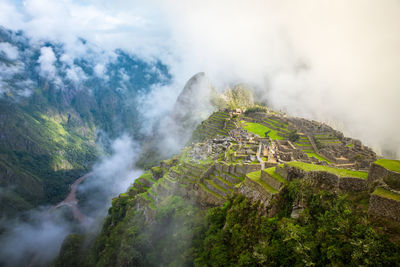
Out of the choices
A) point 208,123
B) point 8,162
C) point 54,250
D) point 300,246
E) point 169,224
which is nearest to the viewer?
point 300,246

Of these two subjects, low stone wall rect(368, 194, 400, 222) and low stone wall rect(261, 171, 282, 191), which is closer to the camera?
low stone wall rect(368, 194, 400, 222)

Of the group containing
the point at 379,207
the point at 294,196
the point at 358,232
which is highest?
the point at 294,196

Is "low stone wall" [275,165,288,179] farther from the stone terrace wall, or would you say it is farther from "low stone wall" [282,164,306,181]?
the stone terrace wall

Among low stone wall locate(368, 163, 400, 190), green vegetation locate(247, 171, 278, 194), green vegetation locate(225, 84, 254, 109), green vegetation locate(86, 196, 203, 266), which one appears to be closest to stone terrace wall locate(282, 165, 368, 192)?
low stone wall locate(368, 163, 400, 190)

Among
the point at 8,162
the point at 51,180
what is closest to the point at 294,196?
the point at 51,180

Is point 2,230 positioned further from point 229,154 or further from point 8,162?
point 229,154

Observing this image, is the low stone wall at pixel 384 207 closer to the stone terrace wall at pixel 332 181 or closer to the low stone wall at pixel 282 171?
the stone terrace wall at pixel 332 181

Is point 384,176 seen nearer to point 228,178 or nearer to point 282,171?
point 282,171

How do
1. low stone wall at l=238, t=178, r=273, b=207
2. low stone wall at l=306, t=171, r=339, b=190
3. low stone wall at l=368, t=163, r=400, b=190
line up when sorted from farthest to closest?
low stone wall at l=238, t=178, r=273, b=207
low stone wall at l=306, t=171, r=339, b=190
low stone wall at l=368, t=163, r=400, b=190

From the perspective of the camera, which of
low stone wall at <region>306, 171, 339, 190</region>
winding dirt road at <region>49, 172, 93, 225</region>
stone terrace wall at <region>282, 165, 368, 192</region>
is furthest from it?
winding dirt road at <region>49, 172, 93, 225</region>
